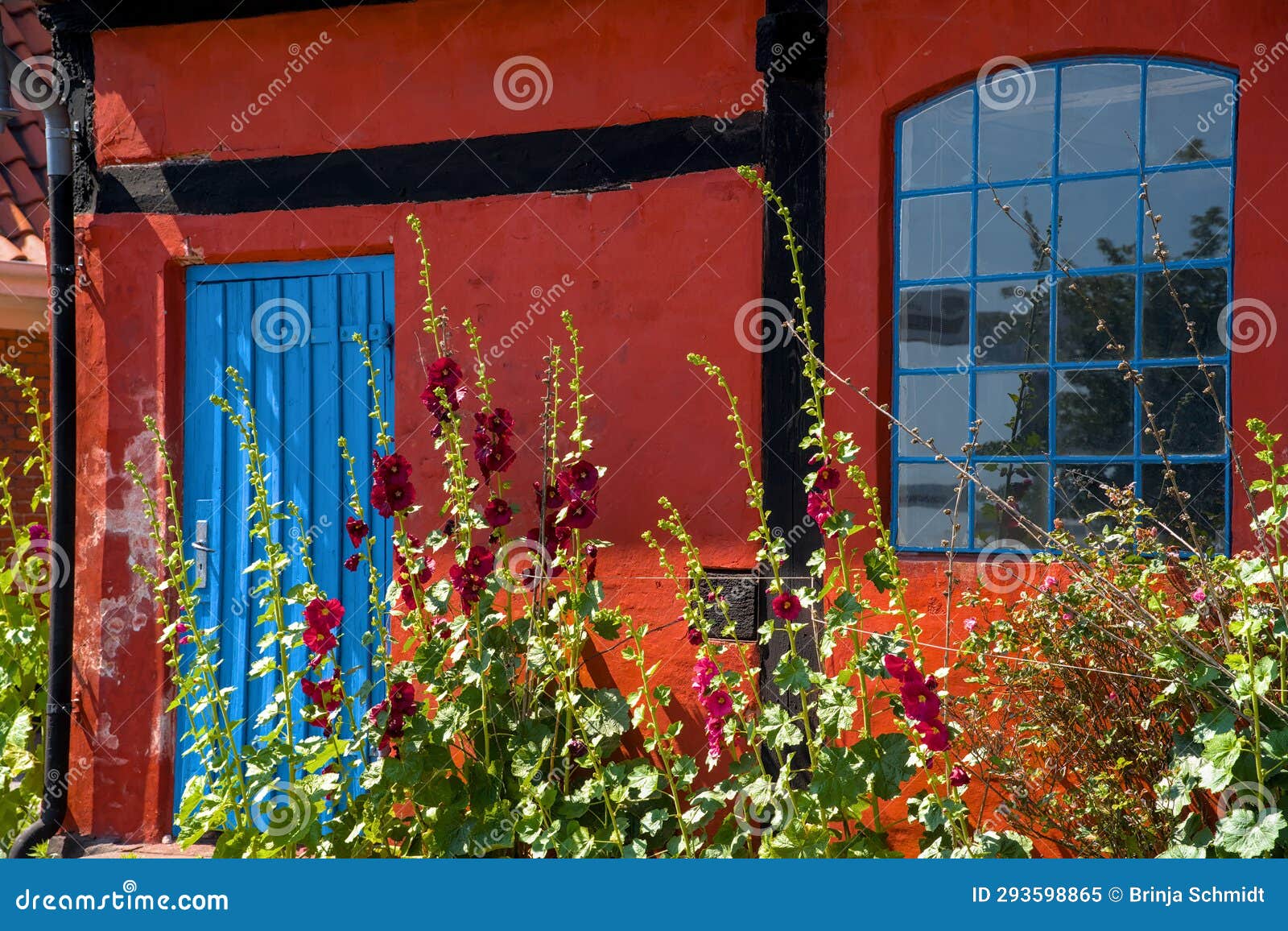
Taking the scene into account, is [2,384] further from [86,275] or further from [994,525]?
[994,525]

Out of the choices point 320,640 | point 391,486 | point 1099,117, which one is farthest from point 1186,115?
point 320,640

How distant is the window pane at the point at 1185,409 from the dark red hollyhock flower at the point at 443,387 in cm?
225

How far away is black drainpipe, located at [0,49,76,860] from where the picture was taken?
17.0 feet

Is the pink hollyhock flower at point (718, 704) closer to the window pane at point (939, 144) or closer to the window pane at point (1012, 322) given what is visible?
the window pane at point (1012, 322)

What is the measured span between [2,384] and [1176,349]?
260 inches

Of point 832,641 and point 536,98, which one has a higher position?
point 536,98

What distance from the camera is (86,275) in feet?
17.5

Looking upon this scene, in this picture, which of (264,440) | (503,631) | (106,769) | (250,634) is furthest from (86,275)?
(503,631)

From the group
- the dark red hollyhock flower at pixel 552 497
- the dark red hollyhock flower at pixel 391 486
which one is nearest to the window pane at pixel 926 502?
the dark red hollyhock flower at pixel 552 497

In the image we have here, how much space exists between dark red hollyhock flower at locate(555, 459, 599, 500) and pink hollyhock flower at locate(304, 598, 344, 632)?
2.67ft

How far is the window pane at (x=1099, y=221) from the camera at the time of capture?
12.8 ft

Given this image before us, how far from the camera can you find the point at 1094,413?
3955mm

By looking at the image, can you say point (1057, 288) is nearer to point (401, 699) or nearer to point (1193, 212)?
point (1193, 212)

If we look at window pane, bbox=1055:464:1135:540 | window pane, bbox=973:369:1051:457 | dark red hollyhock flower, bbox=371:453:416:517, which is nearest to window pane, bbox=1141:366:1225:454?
window pane, bbox=1055:464:1135:540
